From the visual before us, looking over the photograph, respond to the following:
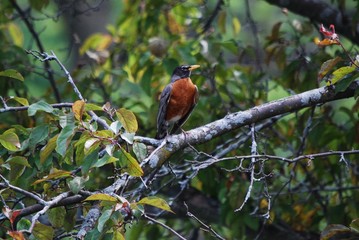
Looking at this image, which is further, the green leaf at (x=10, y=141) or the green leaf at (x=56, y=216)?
the green leaf at (x=56, y=216)

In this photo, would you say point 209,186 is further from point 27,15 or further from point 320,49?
point 27,15

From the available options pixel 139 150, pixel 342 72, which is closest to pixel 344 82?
pixel 342 72

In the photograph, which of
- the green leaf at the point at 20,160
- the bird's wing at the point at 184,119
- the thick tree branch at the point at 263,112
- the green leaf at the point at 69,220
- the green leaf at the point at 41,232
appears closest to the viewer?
the green leaf at the point at 41,232

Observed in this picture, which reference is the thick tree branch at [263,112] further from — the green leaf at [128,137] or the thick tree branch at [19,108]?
the green leaf at [128,137]

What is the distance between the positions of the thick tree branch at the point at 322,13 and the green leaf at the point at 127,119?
9.15ft

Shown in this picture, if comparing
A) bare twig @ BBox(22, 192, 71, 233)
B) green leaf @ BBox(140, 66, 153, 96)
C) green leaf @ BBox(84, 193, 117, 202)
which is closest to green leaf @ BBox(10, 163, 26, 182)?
bare twig @ BBox(22, 192, 71, 233)

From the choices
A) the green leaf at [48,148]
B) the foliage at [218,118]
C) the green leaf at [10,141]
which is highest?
the green leaf at [10,141]

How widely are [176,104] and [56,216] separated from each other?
78.4 inches

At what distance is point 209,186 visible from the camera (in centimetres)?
509

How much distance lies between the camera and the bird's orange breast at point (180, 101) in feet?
16.8

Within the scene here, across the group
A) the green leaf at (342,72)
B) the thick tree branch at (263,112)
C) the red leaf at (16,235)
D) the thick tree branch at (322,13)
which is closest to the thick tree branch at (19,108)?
the thick tree branch at (263,112)

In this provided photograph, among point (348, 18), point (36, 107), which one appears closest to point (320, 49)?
point (348, 18)

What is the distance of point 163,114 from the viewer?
5.07m

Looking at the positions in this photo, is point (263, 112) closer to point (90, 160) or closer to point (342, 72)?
point (342, 72)
